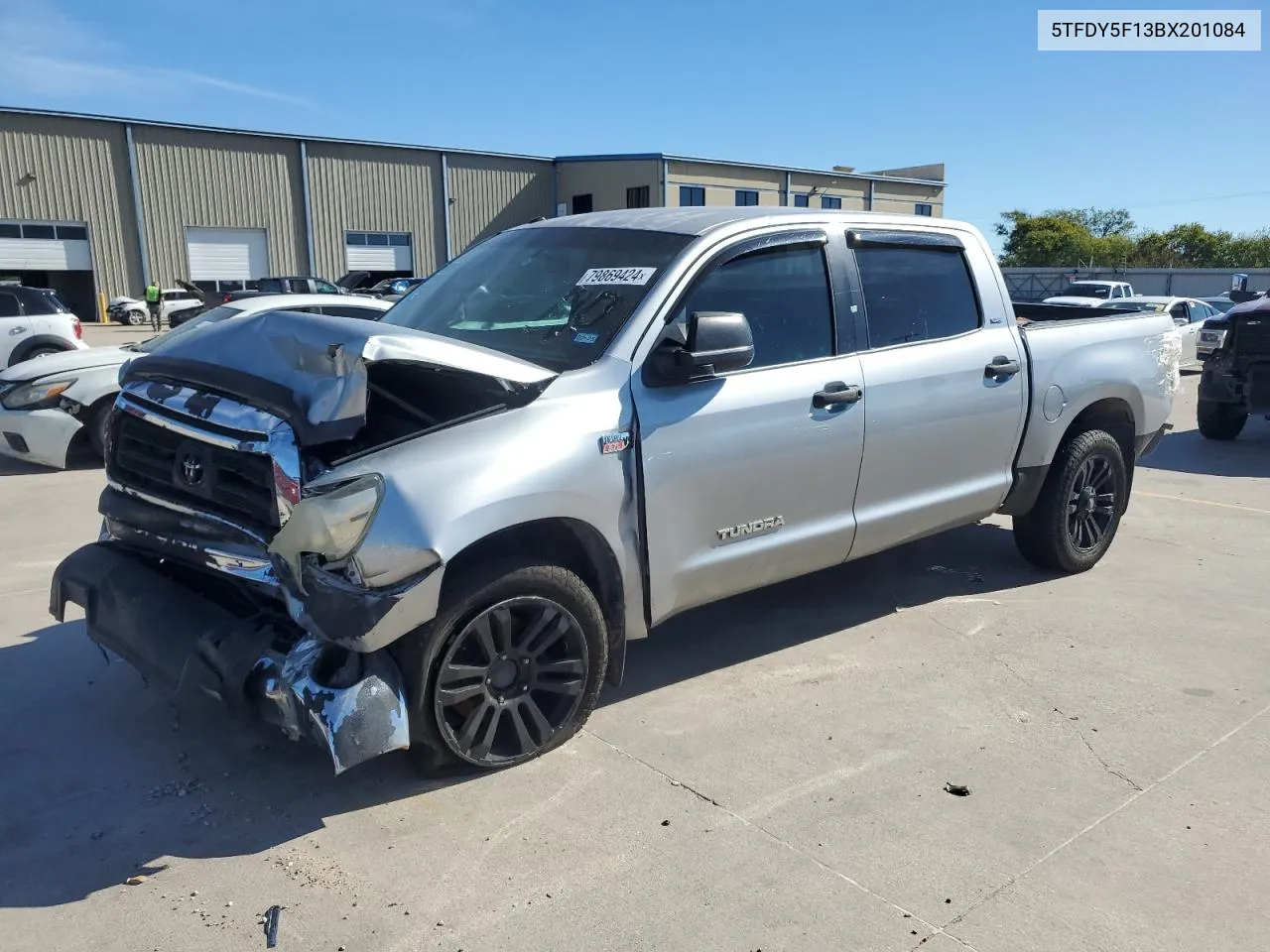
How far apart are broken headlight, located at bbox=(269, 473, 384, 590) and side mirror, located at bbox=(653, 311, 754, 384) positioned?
1.20 m

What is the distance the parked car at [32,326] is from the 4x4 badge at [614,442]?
11795 mm

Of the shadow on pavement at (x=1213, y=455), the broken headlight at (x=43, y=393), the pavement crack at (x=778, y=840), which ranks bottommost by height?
the shadow on pavement at (x=1213, y=455)

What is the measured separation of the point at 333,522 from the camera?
2.91 metres

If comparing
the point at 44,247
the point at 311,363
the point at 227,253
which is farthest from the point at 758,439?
the point at 227,253

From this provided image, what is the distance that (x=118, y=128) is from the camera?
35.0m

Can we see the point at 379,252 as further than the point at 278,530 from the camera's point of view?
Yes

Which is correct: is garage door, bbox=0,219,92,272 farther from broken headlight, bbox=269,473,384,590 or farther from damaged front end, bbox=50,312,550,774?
broken headlight, bbox=269,473,384,590

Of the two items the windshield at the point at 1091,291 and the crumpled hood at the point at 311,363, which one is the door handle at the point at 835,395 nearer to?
the crumpled hood at the point at 311,363

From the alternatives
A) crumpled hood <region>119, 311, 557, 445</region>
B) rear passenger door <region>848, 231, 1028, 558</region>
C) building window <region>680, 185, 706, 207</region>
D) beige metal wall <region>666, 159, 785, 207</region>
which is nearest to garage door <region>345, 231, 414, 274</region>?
beige metal wall <region>666, 159, 785, 207</region>

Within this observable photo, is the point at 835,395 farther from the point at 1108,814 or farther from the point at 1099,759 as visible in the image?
the point at 1108,814

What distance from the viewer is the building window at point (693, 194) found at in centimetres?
4600

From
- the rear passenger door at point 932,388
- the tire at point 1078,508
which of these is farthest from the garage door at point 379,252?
the rear passenger door at point 932,388

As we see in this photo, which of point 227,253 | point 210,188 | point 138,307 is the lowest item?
point 138,307

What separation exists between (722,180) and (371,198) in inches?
653
